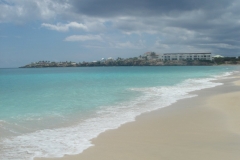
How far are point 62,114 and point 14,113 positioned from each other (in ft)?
7.85

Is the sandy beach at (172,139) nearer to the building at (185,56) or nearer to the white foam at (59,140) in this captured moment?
the white foam at (59,140)

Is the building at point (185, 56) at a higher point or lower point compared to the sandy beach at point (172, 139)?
higher

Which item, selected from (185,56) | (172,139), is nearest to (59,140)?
(172,139)

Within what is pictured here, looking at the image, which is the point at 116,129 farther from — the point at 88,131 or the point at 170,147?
the point at 170,147

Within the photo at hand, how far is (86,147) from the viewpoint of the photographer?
600cm

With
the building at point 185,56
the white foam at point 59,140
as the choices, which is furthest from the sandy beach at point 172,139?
the building at point 185,56

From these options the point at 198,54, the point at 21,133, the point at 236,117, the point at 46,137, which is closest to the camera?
the point at 46,137

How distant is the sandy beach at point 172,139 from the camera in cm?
537

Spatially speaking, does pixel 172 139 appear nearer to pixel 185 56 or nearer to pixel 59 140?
pixel 59 140

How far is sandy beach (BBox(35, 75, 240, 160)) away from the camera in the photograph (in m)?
5.37

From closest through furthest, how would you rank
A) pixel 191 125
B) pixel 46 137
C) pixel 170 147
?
pixel 170 147 < pixel 46 137 < pixel 191 125

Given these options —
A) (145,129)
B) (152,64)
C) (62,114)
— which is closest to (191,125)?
(145,129)

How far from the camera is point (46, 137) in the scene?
7.00 m

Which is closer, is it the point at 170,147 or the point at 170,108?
the point at 170,147
